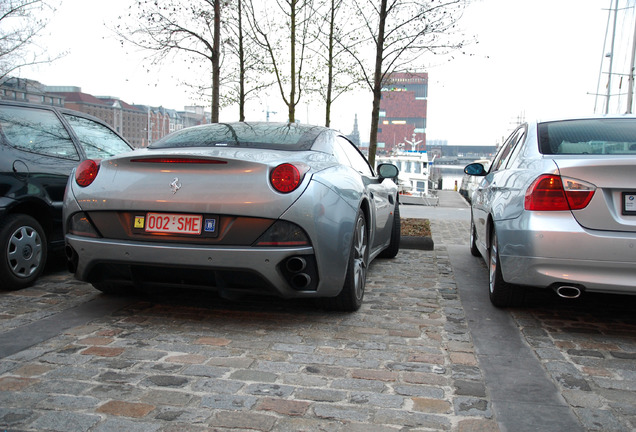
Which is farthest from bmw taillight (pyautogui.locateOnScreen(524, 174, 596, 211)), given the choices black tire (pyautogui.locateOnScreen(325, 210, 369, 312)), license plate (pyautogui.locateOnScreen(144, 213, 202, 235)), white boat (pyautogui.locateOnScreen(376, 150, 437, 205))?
white boat (pyautogui.locateOnScreen(376, 150, 437, 205))

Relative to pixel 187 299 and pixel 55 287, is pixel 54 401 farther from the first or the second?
pixel 55 287

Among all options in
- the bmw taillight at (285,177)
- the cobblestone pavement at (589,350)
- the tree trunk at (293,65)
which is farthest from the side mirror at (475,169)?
the tree trunk at (293,65)

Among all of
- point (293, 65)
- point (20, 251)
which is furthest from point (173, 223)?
point (293, 65)

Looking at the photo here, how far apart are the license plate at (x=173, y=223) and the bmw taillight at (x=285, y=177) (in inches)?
20.2

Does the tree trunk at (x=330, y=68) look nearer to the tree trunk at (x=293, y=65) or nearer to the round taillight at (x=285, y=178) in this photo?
the tree trunk at (x=293, y=65)

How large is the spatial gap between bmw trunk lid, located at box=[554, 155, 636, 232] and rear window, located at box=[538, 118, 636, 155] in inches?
14.8

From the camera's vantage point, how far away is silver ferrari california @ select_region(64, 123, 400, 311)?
3678mm

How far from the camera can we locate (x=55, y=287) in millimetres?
5133

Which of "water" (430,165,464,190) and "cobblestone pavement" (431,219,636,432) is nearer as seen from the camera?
"cobblestone pavement" (431,219,636,432)

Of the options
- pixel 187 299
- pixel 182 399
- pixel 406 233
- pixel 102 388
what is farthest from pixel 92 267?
pixel 406 233

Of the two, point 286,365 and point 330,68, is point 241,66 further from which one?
point 286,365

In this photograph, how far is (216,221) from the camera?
12.2 feet

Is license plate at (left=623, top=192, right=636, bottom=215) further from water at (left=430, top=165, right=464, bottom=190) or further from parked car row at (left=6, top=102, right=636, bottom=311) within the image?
→ water at (left=430, top=165, right=464, bottom=190)

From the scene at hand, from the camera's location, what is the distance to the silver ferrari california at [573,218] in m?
3.80
